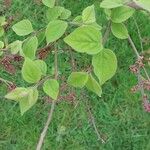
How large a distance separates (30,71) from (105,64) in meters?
0.14

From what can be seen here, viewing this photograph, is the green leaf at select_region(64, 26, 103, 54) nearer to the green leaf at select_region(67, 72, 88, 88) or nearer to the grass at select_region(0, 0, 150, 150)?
the green leaf at select_region(67, 72, 88, 88)

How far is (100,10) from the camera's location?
2.43m

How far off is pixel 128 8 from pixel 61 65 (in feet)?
5.05

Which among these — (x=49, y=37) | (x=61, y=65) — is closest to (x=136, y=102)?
(x=61, y=65)

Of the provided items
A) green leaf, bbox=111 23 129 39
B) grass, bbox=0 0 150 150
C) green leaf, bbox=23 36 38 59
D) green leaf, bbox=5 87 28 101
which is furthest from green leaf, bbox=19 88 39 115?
grass, bbox=0 0 150 150

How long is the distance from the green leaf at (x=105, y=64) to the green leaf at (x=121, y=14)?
0.08 metres

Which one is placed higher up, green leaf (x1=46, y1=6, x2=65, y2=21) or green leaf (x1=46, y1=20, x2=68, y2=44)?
green leaf (x1=46, y1=20, x2=68, y2=44)

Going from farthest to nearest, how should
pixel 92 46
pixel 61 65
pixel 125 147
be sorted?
pixel 61 65, pixel 125 147, pixel 92 46

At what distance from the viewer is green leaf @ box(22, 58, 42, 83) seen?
80 centimetres

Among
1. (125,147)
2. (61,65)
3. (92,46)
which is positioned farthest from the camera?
(61,65)

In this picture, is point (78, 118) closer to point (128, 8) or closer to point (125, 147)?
point (125, 147)

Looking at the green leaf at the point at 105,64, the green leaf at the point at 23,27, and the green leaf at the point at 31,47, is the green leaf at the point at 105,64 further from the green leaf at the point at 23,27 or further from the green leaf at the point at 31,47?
the green leaf at the point at 23,27

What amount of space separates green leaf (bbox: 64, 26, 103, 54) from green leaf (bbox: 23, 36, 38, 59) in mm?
133

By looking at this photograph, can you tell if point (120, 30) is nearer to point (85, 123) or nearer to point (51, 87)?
point (51, 87)
